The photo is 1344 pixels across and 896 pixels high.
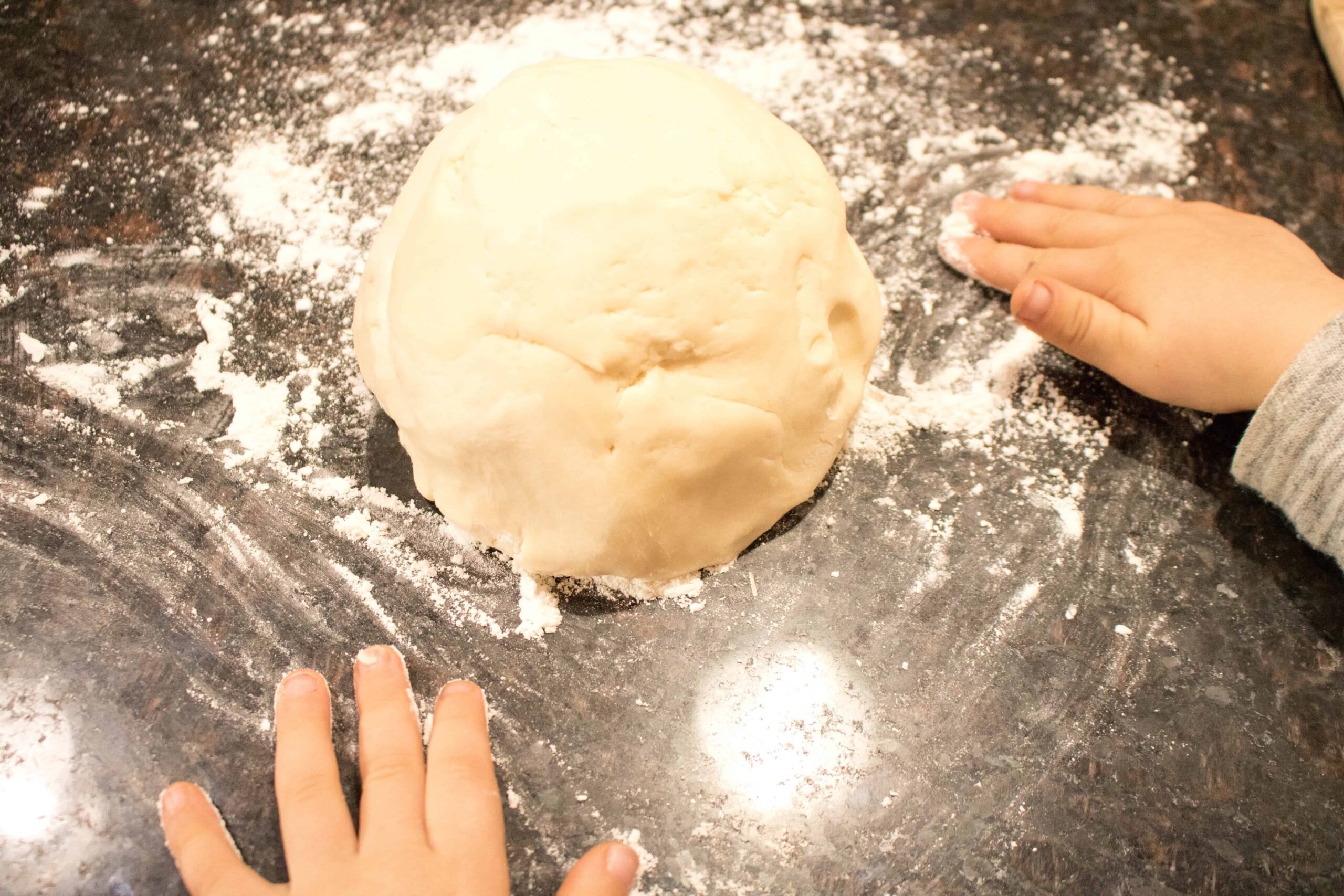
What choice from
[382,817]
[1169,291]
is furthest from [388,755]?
[1169,291]

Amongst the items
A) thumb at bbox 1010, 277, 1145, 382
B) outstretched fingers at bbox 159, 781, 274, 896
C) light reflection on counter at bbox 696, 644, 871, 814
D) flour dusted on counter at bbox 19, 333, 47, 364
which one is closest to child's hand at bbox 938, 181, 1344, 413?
thumb at bbox 1010, 277, 1145, 382

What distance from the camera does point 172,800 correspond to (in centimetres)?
89

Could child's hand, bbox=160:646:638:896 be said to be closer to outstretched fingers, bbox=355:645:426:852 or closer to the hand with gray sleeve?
outstretched fingers, bbox=355:645:426:852

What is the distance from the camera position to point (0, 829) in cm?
88

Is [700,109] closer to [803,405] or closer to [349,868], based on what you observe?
[803,405]

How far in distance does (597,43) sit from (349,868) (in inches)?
50.3

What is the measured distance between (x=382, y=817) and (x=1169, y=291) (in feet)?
3.73

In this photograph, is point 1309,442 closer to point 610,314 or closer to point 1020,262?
point 1020,262

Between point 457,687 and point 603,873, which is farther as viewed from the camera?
point 457,687

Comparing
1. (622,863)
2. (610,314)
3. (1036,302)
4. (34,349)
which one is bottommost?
(622,863)

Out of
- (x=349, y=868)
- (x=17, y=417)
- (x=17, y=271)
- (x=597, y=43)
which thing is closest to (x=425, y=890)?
(x=349, y=868)

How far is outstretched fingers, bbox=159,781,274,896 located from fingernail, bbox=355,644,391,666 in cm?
21

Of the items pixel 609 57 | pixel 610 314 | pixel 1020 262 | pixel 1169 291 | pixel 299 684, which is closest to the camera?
pixel 610 314

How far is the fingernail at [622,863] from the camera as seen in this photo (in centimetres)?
85
